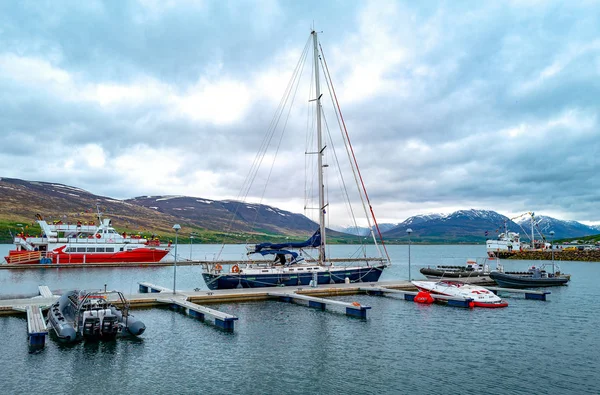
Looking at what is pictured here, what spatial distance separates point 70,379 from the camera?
18.9m

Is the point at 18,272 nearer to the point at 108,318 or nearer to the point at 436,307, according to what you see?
the point at 108,318

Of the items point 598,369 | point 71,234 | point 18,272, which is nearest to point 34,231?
point 71,234

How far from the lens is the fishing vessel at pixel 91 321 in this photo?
24.7 m

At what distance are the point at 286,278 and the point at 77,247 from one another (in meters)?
60.3

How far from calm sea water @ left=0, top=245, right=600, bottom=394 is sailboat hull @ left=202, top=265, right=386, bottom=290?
7874mm

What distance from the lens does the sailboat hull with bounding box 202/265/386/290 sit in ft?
143

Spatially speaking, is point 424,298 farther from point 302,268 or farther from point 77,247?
point 77,247

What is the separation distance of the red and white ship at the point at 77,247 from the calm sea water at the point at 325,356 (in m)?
62.6

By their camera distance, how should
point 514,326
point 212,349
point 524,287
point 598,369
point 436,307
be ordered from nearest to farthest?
point 598,369
point 212,349
point 514,326
point 436,307
point 524,287

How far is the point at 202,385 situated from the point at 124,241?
82070mm

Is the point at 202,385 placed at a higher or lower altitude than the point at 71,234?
lower

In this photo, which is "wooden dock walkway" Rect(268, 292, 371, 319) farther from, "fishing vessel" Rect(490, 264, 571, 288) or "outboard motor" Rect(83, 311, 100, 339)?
"fishing vessel" Rect(490, 264, 571, 288)

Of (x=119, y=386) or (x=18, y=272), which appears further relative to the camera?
(x=18, y=272)

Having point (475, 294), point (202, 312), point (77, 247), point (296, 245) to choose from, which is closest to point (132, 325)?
point (202, 312)
